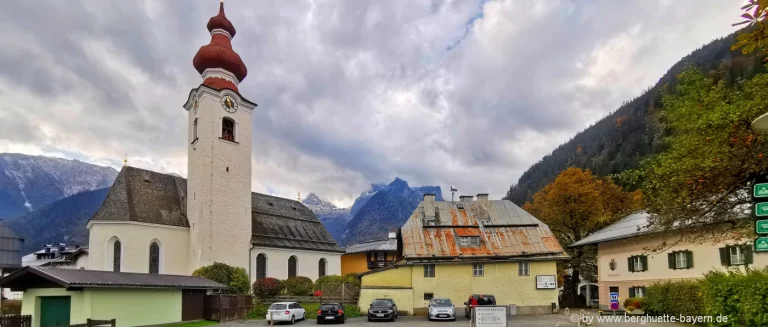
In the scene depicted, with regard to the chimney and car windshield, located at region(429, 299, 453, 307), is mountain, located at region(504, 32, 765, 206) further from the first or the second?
car windshield, located at region(429, 299, 453, 307)

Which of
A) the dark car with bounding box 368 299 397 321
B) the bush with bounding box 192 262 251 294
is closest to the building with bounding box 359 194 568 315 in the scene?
the dark car with bounding box 368 299 397 321

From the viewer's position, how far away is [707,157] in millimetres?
13430

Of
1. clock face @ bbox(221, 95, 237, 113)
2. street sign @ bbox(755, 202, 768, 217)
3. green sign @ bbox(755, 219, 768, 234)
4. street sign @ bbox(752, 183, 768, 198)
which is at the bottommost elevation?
green sign @ bbox(755, 219, 768, 234)

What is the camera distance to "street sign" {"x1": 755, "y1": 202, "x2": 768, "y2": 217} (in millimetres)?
7750

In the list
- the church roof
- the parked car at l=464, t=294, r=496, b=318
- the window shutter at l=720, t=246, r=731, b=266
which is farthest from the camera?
the church roof

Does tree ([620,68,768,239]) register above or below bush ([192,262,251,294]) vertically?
above

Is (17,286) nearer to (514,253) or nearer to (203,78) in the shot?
(203,78)

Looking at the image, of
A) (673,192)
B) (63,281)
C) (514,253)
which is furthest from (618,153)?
(63,281)

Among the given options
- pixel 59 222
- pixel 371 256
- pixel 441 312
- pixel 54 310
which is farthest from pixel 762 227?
pixel 59 222

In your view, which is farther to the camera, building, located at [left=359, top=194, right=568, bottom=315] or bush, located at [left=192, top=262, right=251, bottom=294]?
bush, located at [left=192, top=262, right=251, bottom=294]

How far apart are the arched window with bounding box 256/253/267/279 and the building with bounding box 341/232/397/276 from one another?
1466 cm

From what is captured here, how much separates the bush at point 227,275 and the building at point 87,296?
9149mm

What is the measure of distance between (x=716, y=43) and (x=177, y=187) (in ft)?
417

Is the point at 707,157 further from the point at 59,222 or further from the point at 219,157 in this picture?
the point at 59,222
